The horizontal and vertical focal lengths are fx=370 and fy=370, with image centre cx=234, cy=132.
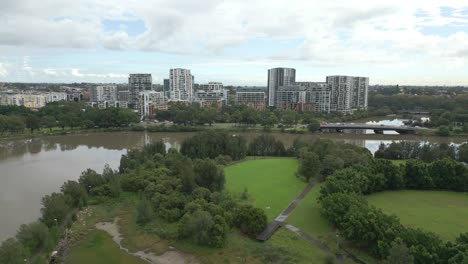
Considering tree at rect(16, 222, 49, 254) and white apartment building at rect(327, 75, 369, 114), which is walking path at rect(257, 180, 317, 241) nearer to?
tree at rect(16, 222, 49, 254)

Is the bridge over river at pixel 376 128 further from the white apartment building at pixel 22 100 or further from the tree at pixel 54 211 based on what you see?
the white apartment building at pixel 22 100

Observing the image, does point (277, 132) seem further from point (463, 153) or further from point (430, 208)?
point (430, 208)

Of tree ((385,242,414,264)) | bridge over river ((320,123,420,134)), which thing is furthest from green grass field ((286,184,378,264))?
bridge over river ((320,123,420,134))

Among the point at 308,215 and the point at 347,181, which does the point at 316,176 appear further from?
the point at 308,215

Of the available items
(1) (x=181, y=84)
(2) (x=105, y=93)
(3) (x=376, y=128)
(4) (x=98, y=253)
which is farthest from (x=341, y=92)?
(4) (x=98, y=253)

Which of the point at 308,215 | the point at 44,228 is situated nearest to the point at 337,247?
the point at 308,215

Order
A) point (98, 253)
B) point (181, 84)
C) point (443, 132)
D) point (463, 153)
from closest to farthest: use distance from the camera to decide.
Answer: point (98, 253) → point (463, 153) → point (443, 132) → point (181, 84)

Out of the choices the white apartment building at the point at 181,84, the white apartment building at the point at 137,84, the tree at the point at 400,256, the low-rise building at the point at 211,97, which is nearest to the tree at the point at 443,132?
the tree at the point at 400,256
